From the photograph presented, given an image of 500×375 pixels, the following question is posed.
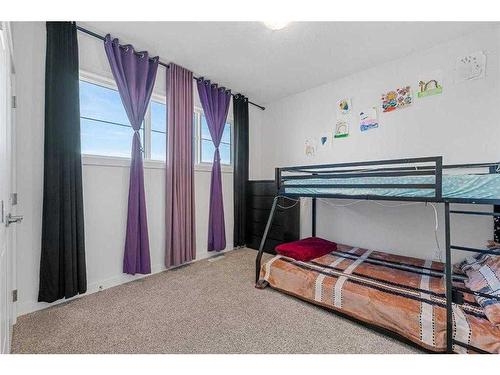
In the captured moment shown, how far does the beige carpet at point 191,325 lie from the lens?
4.60 ft

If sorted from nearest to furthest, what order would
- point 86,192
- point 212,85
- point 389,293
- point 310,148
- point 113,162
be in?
point 389,293
point 86,192
point 113,162
point 212,85
point 310,148

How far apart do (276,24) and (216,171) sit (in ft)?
6.01

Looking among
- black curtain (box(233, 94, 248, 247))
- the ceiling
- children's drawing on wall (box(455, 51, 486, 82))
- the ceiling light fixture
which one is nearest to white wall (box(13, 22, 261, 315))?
the ceiling

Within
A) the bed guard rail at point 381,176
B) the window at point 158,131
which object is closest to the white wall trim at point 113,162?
the window at point 158,131

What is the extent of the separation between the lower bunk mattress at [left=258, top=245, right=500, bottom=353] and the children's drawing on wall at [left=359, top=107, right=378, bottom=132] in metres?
1.48

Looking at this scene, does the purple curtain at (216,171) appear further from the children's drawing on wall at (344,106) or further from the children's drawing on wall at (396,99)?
the children's drawing on wall at (396,99)

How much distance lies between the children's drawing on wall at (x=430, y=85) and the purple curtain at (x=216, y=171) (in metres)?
2.32

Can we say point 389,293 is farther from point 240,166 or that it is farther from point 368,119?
point 240,166

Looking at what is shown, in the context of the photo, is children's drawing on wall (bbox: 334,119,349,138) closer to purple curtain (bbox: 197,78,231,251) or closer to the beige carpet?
purple curtain (bbox: 197,78,231,251)

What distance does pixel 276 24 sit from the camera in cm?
183

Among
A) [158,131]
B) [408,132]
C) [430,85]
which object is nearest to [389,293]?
[408,132]

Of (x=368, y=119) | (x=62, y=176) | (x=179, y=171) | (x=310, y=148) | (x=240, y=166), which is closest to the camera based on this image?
(x=62, y=176)
